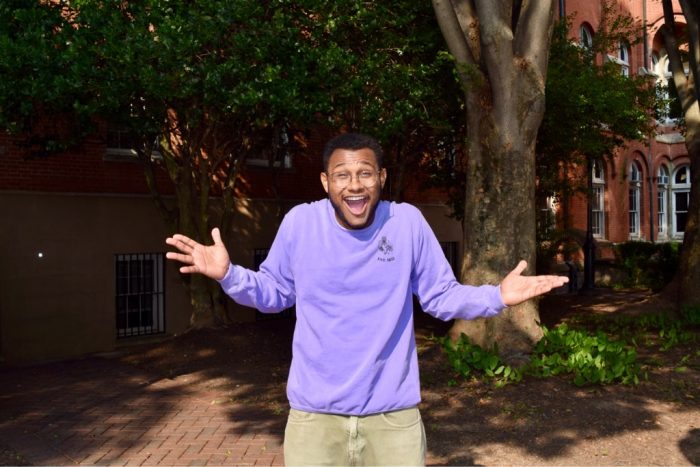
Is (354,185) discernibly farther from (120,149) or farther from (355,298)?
(120,149)

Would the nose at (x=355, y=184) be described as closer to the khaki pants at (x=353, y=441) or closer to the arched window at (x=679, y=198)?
the khaki pants at (x=353, y=441)

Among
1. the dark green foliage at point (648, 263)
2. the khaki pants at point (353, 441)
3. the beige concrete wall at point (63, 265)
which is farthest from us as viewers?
the dark green foliage at point (648, 263)

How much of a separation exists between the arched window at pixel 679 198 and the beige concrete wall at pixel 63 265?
26264mm

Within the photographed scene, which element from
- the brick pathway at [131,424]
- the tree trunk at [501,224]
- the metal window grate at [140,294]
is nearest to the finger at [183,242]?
the brick pathway at [131,424]

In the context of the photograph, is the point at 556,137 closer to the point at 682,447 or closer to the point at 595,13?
the point at 682,447

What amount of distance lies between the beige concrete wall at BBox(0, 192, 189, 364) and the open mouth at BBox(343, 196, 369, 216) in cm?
1019

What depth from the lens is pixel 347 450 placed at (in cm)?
276

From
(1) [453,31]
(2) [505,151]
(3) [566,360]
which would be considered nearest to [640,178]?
(1) [453,31]

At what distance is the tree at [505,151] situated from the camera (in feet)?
26.9

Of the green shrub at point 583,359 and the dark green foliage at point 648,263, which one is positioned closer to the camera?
the green shrub at point 583,359

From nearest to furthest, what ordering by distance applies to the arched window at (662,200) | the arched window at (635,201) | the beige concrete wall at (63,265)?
1. the beige concrete wall at (63,265)
2. the arched window at (635,201)
3. the arched window at (662,200)

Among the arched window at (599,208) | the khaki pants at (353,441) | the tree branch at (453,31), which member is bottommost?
the khaki pants at (353,441)

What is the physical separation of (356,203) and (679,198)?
3297cm

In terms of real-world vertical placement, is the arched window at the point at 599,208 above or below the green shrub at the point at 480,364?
above
